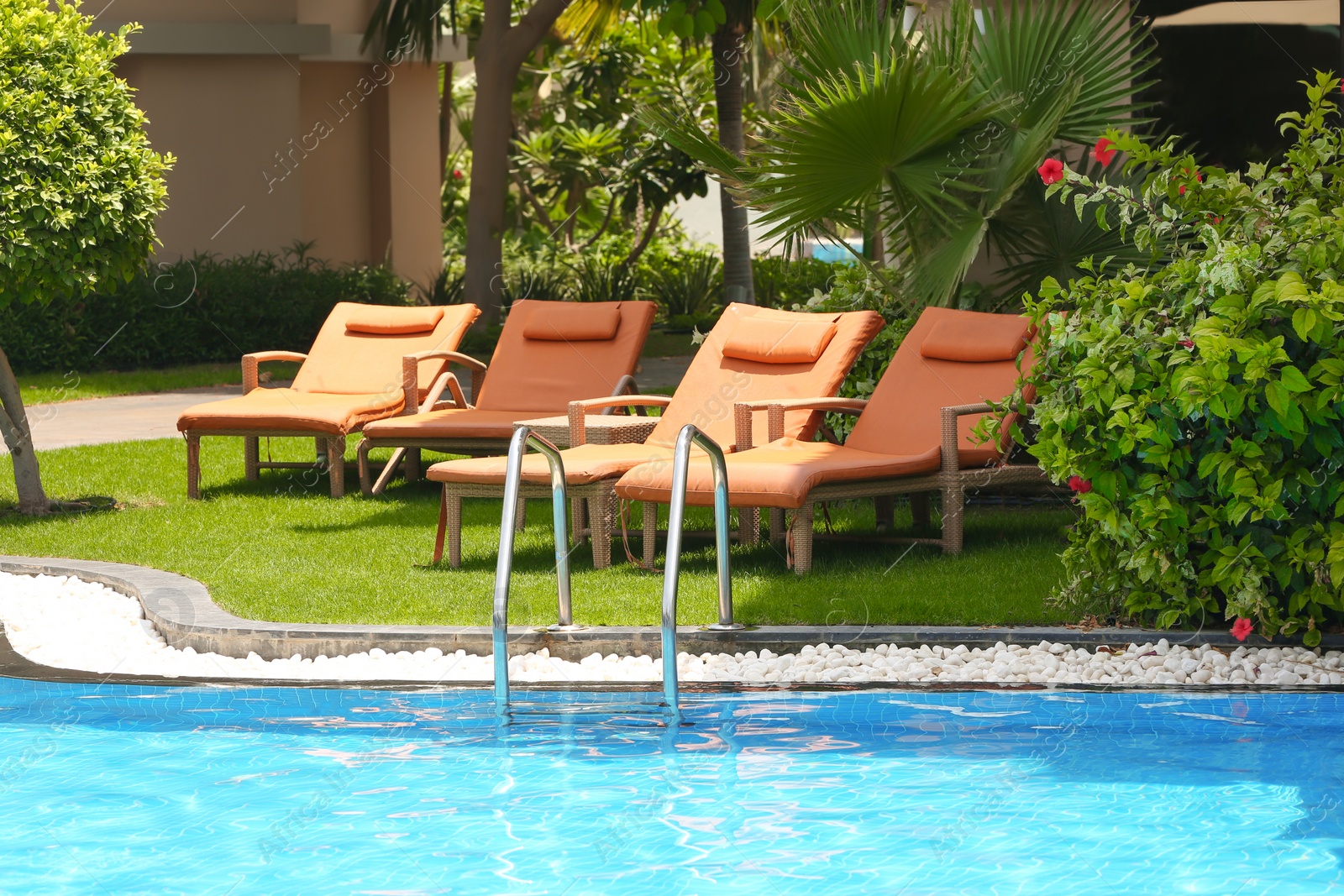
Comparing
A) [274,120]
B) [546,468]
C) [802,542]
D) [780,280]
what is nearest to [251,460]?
[546,468]

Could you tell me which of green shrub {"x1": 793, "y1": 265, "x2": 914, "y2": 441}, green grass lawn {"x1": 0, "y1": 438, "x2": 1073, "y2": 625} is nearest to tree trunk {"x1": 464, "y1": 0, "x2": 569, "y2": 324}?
green grass lawn {"x1": 0, "y1": 438, "x2": 1073, "y2": 625}

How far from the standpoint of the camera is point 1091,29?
8.25m

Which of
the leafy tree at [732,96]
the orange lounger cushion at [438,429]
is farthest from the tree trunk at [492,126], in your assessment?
the orange lounger cushion at [438,429]

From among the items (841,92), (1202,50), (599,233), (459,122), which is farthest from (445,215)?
(841,92)

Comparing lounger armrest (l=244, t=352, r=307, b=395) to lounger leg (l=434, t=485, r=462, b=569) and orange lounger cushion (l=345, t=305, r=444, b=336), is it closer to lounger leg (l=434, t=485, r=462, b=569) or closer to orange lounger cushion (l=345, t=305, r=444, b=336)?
orange lounger cushion (l=345, t=305, r=444, b=336)

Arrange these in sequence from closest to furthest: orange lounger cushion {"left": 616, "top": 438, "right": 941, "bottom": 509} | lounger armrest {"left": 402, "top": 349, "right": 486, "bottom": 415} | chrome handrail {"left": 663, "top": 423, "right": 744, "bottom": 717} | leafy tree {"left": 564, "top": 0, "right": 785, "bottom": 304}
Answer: chrome handrail {"left": 663, "top": 423, "right": 744, "bottom": 717}, orange lounger cushion {"left": 616, "top": 438, "right": 941, "bottom": 509}, lounger armrest {"left": 402, "top": 349, "right": 486, "bottom": 415}, leafy tree {"left": 564, "top": 0, "right": 785, "bottom": 304}

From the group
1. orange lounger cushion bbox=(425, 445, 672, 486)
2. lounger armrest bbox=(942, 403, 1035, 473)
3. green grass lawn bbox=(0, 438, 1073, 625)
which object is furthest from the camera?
lounger armrest bbox=(942, 403, 1035, 473)

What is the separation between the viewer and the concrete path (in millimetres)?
11586

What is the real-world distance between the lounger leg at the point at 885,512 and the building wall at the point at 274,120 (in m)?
11.7

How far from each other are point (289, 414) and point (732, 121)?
8.24 meters

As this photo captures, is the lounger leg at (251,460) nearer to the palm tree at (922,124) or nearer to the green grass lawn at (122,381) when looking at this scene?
the palm tree at (922,124)

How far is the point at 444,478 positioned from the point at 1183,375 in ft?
10.1

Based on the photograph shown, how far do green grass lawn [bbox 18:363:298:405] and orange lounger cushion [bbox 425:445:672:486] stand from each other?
25.1 ft

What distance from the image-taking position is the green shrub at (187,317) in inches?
619
